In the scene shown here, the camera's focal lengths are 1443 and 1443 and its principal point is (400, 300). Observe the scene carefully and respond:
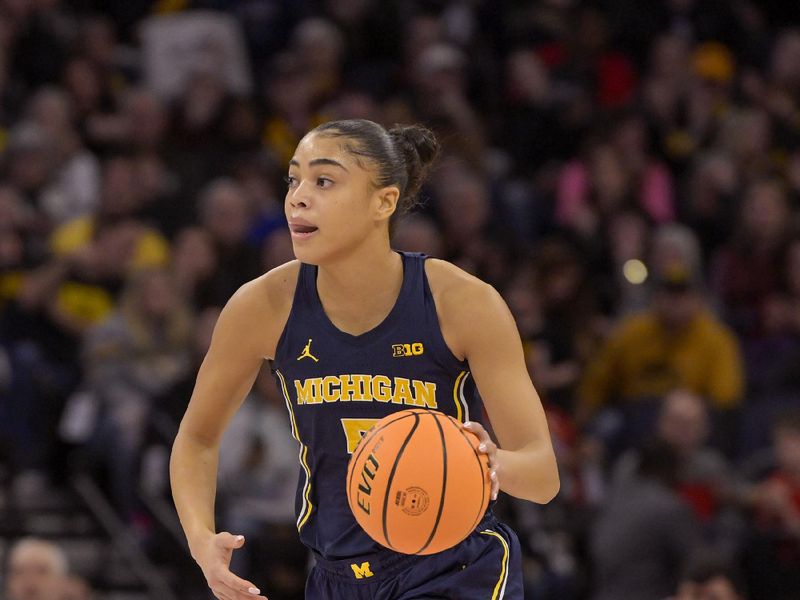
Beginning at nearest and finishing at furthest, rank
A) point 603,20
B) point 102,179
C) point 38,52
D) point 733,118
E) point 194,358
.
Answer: point 194,358, point 102,179, point 38,52, point 733,118, point 603,20

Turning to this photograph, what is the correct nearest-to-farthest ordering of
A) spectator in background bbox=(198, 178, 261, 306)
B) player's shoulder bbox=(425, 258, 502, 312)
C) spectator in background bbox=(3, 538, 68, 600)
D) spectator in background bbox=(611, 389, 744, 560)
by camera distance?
player's shoulder bbox=(425, 258, 502, 312), spectator in background bbox=(3, 538, 68, 600), spectator in background bbox=(611, 389, 744, 560), spectator in background bbox=(198, 178, 261, 306)

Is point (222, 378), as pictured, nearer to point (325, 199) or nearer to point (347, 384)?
point (347, 384)

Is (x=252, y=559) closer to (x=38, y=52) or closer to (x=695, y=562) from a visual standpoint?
(x=695, y=562)

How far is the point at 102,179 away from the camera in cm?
966

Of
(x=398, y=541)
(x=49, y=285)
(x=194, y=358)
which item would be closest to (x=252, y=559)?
(x=194, y=358)

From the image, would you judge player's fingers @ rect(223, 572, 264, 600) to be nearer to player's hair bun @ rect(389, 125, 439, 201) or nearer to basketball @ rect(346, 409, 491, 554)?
basketball @ rect(346, 409, 491, 554)

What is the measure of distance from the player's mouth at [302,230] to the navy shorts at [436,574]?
0.91 m

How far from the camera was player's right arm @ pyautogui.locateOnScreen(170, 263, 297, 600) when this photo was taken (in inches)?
165

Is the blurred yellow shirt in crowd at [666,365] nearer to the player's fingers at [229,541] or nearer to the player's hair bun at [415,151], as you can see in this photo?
the player's hair bun at [415,151]

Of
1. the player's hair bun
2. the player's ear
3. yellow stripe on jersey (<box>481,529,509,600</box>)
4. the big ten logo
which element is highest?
the player's hair bun

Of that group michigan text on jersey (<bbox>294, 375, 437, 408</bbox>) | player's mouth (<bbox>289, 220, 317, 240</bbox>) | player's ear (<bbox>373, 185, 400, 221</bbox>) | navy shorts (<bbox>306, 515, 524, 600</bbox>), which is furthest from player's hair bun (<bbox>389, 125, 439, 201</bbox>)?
navy shorts (<bbox>306, 515, 524, 600</bbox>)

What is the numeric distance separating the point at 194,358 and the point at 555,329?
2273mm

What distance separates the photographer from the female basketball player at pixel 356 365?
13.1ft

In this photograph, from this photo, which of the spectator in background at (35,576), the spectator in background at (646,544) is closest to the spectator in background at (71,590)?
the spectator in background at (35,576)
